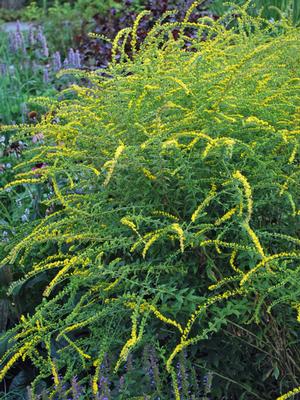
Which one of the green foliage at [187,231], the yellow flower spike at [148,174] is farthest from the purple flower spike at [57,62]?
the yellow flower spike at [148,174]

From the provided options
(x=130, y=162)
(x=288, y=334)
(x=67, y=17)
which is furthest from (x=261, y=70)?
(x=67, y=17)

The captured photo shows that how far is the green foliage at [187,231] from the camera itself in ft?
7.55

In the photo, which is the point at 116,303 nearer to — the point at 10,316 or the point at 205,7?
the point at 10,316

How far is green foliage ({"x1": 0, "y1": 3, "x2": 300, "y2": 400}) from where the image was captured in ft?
7.55

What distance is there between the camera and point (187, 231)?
234cm

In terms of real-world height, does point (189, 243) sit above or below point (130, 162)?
below

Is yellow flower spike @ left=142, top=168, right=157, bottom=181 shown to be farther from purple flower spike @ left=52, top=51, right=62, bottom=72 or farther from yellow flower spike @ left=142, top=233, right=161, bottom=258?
purple flower spike @ left=52, top=51, right=62, bottom=72

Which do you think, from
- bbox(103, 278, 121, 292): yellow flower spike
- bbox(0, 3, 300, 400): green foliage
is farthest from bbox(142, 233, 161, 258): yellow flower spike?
bbox(103, 278, 121, 292): yellow flower spike

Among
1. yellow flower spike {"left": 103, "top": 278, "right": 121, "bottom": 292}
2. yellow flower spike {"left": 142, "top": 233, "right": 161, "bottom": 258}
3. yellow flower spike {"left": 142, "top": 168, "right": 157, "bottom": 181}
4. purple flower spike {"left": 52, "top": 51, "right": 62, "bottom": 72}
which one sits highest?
yellow flower spike {"left": 142, "top": 168, "right": 157, "bottom": 181}

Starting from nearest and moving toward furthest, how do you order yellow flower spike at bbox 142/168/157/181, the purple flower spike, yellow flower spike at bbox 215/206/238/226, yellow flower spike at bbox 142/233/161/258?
yellow flower spike at bbox 142/233/161/258, yellow flower spike at bbox 215/206/238/226, yellow flower spike at bbox 142/168/157/181, the purple flower spike

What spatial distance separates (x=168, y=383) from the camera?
Answer: 257 cm

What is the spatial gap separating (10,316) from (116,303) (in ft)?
3.51

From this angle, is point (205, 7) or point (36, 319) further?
point (205, 7)

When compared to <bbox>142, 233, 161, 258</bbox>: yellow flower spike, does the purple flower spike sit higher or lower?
lower
